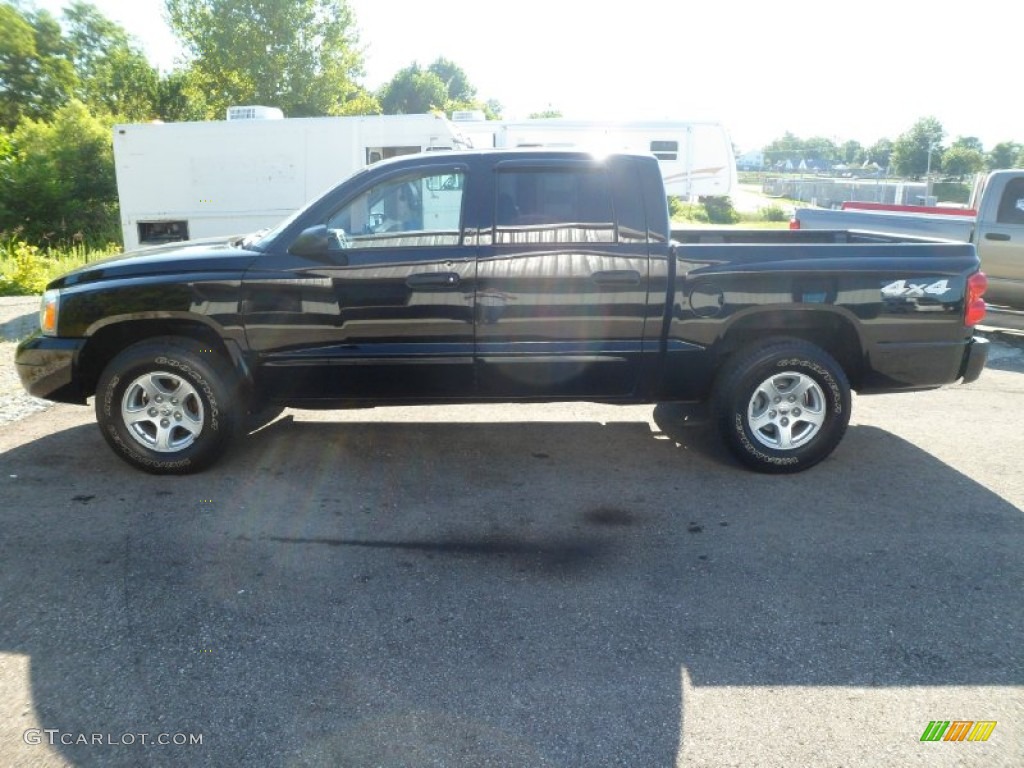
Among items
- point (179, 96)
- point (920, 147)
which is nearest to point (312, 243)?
point (179, 96)

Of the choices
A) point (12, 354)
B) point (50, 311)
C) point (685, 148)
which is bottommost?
point (12, 354)

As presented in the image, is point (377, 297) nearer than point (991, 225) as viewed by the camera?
Yes

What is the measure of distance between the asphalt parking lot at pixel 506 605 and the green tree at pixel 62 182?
1550 centimetres

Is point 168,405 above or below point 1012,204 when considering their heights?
below

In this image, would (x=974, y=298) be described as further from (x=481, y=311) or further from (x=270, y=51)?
(x=270, y=51)

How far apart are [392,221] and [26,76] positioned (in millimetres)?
41610

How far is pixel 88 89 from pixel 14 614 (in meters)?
39.0

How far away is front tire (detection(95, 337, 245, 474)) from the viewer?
4.95 meters

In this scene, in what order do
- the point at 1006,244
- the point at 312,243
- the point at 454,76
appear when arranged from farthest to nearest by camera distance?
the point at 454,76, the point at 1006,244, the point at 312,243

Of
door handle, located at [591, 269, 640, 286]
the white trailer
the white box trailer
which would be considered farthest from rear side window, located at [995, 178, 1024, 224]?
the white trailer

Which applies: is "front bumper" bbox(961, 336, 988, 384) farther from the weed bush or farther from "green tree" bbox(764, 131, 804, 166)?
"green tree" bbox(764, 131, 804, 166)

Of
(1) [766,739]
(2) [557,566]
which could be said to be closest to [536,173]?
(2) [557,566]

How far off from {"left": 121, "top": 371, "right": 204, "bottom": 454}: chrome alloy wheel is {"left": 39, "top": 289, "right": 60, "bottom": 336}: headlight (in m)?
0.64

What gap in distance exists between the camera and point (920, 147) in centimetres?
5934
